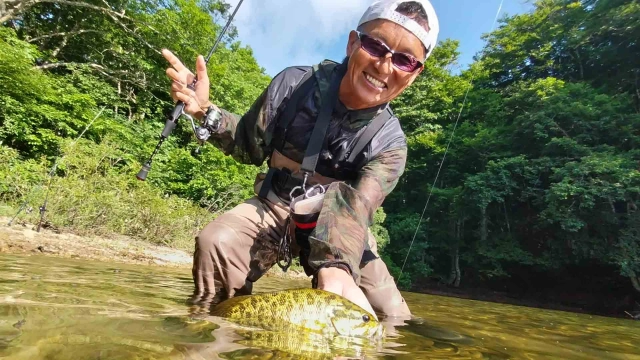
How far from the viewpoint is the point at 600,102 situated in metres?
19.3

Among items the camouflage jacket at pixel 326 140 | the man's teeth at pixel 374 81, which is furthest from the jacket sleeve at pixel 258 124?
the man's teeth at pixel 374 81

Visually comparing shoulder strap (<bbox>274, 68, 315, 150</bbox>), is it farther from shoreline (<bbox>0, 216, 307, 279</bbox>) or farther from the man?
shoreline (<bbox>0, 216, 307, 279</bbox>)

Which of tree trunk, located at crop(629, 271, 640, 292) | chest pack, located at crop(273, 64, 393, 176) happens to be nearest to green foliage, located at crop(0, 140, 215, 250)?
chest pack, located at crop(273, 64, 393, 176)

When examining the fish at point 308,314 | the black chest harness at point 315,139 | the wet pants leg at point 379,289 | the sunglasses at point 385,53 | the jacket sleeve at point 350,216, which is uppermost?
the sunglasses at point 385,53

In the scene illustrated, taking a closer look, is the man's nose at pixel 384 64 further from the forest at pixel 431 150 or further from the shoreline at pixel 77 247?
the forest at pixel 431 150

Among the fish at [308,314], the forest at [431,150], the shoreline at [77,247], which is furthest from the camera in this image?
the forest at [431,150]

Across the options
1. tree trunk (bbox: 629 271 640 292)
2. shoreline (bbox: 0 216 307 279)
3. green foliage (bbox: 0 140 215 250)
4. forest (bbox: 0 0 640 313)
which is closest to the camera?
shoreline (bbox: 0 216 307 279)

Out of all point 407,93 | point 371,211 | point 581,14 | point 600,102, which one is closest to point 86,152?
point 371,211

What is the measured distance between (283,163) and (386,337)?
4.47ft

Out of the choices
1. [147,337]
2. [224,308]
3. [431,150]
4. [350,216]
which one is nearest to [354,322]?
[350,216]

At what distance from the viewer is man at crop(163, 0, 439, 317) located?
8.75 ft

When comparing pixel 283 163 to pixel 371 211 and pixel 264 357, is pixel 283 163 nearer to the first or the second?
pixel 371 211

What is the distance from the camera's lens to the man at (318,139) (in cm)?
267

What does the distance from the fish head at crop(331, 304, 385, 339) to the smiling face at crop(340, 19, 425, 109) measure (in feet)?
4.35
